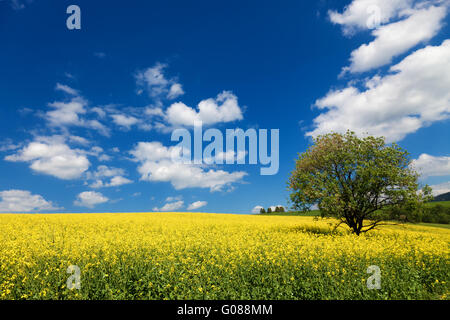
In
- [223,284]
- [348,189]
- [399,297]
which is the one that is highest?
[348,189]

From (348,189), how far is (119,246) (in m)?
17.0

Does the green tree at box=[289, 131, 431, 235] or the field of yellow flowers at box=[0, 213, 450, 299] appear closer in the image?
the field of yellow flowers at box=[0, 213, 450, 299]

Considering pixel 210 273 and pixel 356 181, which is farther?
pixel 356 181

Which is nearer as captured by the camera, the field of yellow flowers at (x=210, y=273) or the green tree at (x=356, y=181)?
the field of yellow flowers at (x=210, y=273)

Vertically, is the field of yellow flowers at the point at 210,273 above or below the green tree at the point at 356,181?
below

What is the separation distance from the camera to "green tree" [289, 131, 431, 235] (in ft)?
59.5

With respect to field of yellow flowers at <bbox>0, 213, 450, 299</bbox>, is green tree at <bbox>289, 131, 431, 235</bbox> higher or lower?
higher

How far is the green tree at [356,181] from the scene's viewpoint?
18141mm

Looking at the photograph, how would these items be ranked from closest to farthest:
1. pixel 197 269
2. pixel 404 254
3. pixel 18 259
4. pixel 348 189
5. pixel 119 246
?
1. pixel 197 269
2. pixel 18 259
3. pixel 119 246
4. pixel 404 254
5. pixel 348 189

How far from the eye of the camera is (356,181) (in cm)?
1911

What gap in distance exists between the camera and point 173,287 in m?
7.46
